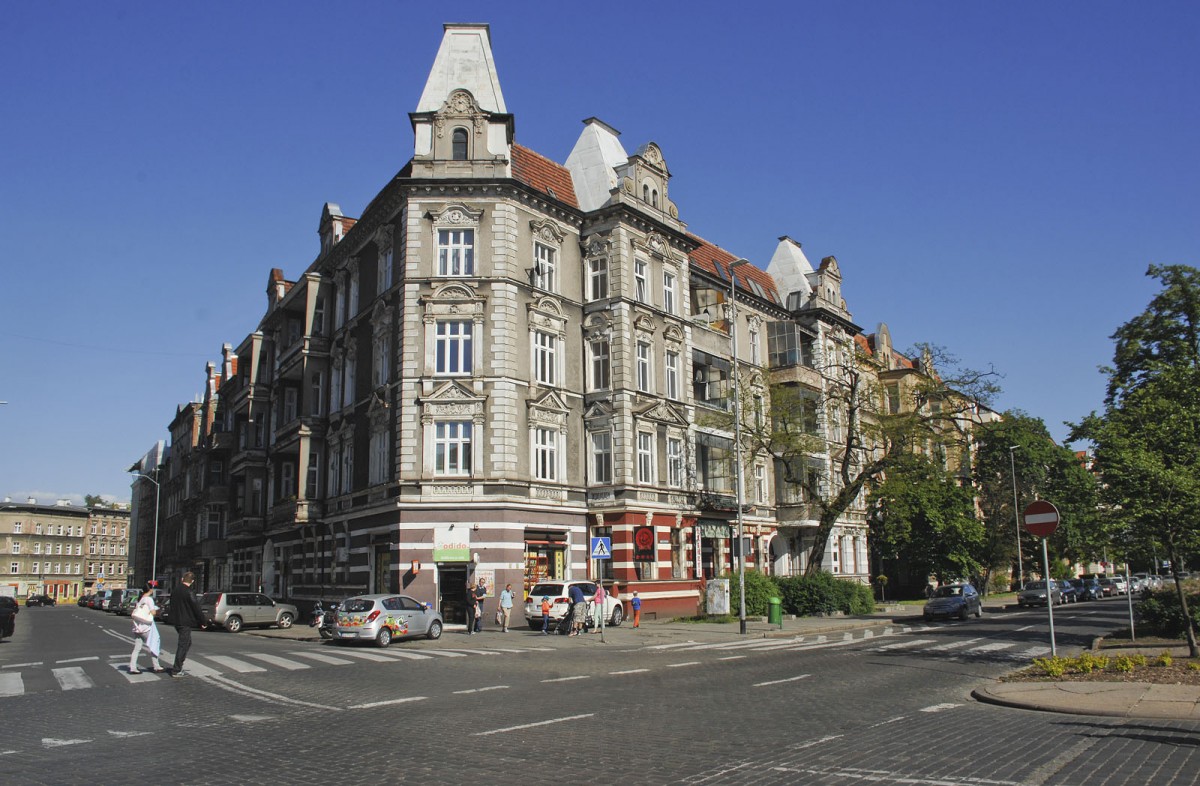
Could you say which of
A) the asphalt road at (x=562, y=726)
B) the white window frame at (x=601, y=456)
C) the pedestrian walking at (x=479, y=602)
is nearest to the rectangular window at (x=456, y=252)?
the white window frame at (x=601, y=456)

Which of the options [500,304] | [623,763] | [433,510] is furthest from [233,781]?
[500,304]

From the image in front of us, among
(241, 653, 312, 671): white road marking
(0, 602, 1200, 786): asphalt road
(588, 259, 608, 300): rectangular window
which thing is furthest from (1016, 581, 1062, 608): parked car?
(241, 653, 312, 671): white road marking

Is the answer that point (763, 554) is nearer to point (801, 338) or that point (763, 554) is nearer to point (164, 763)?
point (801, 338)

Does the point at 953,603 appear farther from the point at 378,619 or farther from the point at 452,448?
the point at 378,619

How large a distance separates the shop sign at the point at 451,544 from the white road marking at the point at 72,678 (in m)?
13.8

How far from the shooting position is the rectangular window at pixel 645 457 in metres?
36.4

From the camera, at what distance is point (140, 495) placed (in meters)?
106

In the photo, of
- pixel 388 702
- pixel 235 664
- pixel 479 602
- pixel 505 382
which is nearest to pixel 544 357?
pixel 505 382

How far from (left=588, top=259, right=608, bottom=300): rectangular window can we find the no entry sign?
22.6 meters

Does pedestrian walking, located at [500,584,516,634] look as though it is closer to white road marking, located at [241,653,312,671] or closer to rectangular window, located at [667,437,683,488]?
white road marking, located at [241,653,312,671]

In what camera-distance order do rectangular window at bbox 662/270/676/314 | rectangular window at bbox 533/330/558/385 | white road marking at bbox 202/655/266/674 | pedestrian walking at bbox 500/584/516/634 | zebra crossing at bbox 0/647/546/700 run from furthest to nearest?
1. rectangular window at bbox 662/270/676/314
2. rectangular window at bbox 533/330/558/385
3. pedestrian walking at bbox 500/584/516/634
4. white road marking at bbox 202/655/266/674
5. zebra crossing at bbox 0/647/546/700

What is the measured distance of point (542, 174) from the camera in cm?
3834

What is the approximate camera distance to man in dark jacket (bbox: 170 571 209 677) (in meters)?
15.9

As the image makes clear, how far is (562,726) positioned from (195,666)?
1145 cm
